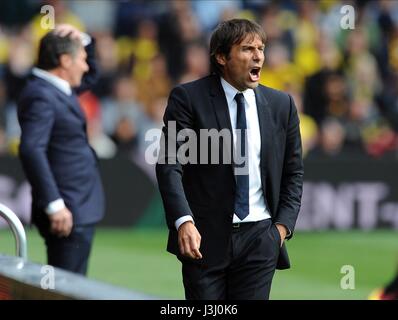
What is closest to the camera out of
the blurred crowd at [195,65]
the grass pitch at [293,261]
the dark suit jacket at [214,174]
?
the dark suit jacket at [214,174]

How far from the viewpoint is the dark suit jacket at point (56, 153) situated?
23.9 feet

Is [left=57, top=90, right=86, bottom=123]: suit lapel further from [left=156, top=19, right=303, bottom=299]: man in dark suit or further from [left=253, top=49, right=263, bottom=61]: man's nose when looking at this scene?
[left=253, top=49, right=263, bottom=61]: man's nose

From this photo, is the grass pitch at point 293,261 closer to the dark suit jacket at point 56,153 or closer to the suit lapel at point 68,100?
the dark suit jacket at point 56,153

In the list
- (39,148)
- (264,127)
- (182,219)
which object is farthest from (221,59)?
(39,148)

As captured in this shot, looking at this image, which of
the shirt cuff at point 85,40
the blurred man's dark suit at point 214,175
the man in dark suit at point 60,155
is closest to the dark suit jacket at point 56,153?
the man in dark suit at point 60,155

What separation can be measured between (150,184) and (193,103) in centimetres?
801

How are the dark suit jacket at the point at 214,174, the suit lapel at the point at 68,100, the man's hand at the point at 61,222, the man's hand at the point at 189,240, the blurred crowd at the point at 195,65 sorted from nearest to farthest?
the man's hand at the point at 189,240 → the dark suit jacket at the point at 214,174 → the man's hand at the point at 61,222 → the suit lapel at the point at 68,100 → the blurred crowd at the point at 195,65

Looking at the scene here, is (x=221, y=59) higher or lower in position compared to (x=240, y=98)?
higher

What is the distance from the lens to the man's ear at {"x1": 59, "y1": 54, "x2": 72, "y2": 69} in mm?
7629

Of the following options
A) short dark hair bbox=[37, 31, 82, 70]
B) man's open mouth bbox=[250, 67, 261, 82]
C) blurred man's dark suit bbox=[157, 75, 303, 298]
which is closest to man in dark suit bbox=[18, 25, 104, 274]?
short dark hair bbox=[37, 31, 82, 70]

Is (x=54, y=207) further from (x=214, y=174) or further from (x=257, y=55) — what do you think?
(x=257, y=55)

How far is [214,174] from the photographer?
5.69 metres

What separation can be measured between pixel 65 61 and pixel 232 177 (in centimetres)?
233

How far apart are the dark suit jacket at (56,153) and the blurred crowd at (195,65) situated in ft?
20.1
